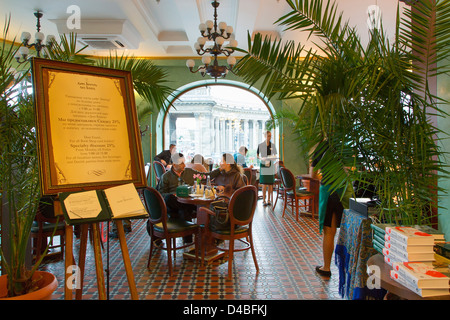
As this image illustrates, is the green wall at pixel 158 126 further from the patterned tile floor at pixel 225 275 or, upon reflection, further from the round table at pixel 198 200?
the round table at pixel 198 200

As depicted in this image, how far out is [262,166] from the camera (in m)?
8.18

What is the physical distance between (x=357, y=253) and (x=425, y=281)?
116cm

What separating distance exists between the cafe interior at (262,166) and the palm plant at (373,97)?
0.04 ft

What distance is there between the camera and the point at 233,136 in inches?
677

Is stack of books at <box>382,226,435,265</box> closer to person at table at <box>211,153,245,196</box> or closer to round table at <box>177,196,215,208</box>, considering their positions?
round table at <box>177,196,215,208</box>

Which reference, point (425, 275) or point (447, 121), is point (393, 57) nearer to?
point (447, 121)

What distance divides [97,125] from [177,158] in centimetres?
356

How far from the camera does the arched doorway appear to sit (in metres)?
16.1

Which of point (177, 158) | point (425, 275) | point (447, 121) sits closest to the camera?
point (425, 275)

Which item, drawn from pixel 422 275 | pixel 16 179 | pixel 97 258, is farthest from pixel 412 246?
pixel 16 179

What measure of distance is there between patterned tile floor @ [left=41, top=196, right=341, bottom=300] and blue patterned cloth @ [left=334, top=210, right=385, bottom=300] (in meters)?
0.68

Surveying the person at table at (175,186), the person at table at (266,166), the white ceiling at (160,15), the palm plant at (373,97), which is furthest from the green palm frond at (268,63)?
the person at table at (266,166)

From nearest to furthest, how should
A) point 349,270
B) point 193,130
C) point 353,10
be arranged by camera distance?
point 349,270, point 353,10, point 193,130
